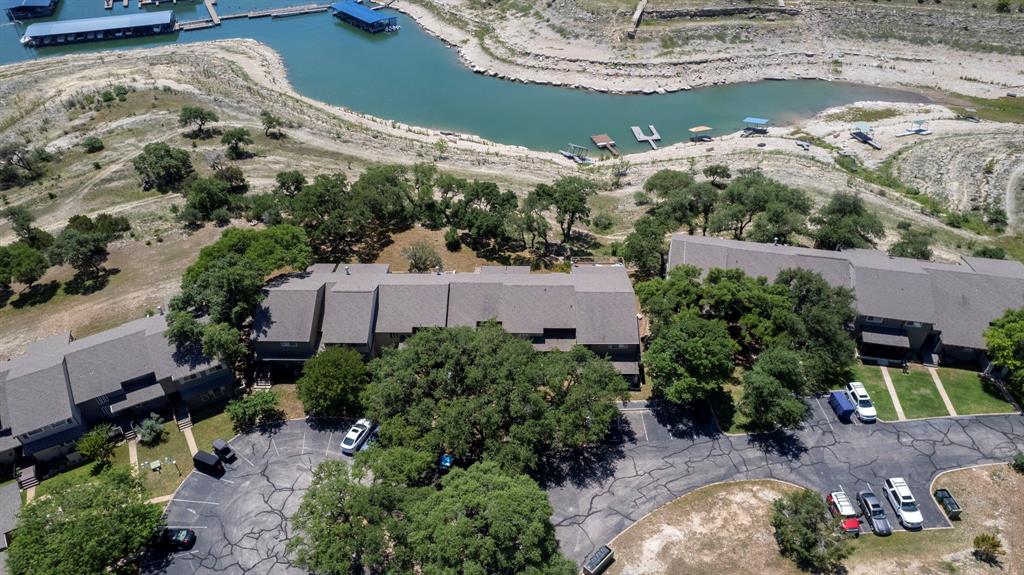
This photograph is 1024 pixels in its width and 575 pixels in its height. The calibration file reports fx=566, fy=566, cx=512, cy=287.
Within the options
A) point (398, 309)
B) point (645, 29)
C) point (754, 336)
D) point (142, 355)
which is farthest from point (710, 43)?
point (142, 355)

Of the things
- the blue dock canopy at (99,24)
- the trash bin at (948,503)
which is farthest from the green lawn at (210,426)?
the blue dock canopy at (99,24)

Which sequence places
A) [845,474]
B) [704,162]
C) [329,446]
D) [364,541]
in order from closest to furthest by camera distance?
1. [364,541]
2. [845,474]
3. [329,446]
4. [704,162]

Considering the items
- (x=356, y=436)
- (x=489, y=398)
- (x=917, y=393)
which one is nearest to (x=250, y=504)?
(x=356, y=436)

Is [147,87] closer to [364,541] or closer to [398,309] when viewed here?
[398,309]

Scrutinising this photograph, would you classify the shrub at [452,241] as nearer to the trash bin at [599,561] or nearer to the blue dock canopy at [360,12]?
the trash bin at [599,561]

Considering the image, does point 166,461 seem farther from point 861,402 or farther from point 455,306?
point 861,402

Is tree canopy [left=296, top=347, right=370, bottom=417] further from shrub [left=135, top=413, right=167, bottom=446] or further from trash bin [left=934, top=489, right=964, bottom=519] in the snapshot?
trash bin [left=934, top=489, right=964, bottom=519]
